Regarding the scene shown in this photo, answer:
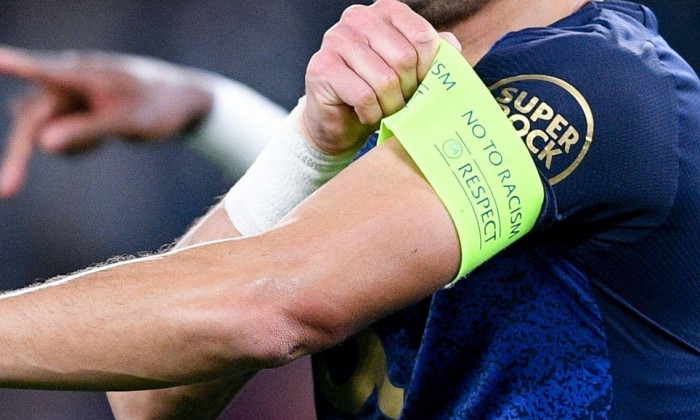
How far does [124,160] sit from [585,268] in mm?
1319

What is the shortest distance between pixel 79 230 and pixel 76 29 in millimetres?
404

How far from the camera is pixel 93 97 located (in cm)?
214

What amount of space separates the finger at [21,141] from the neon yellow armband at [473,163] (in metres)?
1.25

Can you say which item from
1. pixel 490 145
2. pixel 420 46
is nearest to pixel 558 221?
pixel 490 145

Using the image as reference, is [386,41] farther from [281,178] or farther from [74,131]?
[74,131]

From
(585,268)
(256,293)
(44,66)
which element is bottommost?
(44,66)

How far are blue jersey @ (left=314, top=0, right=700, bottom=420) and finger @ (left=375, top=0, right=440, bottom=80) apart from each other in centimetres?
6

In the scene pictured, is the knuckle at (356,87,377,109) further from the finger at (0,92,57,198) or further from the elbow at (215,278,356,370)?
the finger at (0,92,57,198)

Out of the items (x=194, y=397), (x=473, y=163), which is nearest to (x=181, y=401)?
(x=194, y=397)

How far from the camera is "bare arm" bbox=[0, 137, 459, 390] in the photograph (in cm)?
87

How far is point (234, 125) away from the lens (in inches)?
91.8

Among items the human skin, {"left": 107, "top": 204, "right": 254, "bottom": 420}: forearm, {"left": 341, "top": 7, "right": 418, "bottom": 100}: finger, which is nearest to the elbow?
the human skin

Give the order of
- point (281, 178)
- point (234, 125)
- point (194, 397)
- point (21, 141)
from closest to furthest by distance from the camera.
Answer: point (281, 178)
point (194, 397)
point (21, 141)
point (234, 125)

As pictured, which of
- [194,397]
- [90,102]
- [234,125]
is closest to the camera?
[194,397]
